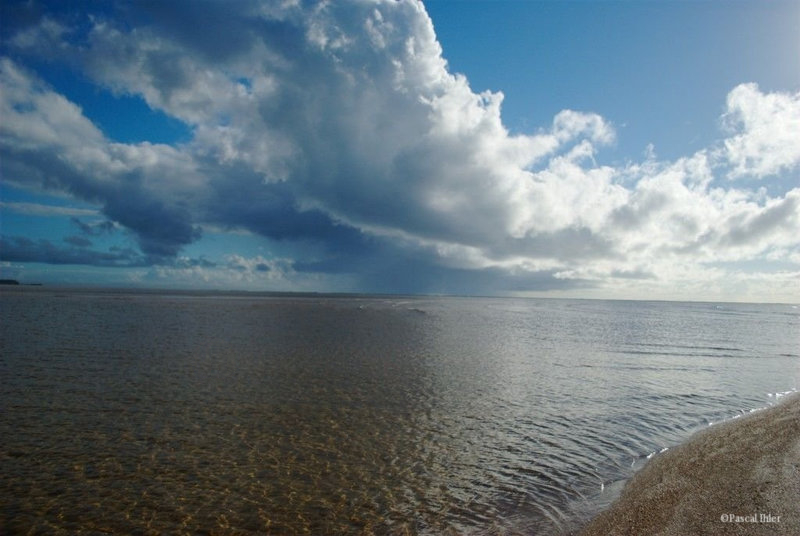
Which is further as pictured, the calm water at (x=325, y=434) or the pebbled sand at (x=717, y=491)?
the calm water at (x=325, y=434)

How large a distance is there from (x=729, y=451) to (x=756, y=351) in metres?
47.1

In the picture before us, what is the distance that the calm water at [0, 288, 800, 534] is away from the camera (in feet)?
36.3

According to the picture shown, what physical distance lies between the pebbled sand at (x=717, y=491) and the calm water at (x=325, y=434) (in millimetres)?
1154

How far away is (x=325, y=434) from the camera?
1691cm

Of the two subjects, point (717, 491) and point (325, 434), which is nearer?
point (717, 491)

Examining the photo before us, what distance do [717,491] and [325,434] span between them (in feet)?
40.8

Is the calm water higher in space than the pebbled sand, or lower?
lower

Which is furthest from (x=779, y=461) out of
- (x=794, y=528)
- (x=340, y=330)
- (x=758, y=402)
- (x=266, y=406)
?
(x=340, y=330)

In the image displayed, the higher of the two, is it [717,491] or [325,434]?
[717,491]

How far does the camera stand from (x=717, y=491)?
10.5 m

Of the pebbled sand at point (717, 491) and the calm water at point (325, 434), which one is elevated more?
the pebbled sand at point (717, 491)

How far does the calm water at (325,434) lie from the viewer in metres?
11.1

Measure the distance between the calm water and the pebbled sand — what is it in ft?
3.79

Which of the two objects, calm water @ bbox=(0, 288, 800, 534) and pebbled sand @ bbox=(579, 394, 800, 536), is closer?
pebbled sand @ bbox=(579, 394, 800, 536)
